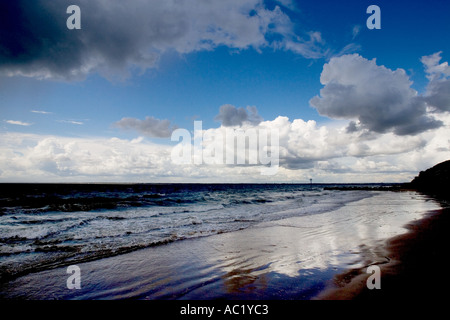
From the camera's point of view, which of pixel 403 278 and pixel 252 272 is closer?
pixel 403 278

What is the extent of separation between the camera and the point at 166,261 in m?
6.55

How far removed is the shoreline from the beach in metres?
0.02

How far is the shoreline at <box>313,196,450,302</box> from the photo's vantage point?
4.00 metres

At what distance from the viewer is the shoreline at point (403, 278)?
158 inches

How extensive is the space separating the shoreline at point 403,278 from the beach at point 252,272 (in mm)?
18

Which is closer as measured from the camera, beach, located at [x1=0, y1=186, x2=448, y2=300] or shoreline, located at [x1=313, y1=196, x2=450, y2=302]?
shoreline, located at [x1=313, y1=196, x2=450, y2=302]

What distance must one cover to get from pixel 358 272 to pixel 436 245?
4.34 metres

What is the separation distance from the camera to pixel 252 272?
5512mm

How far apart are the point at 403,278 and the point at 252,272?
10.6 ft

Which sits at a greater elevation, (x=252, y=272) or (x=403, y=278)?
(x=403, y=278)

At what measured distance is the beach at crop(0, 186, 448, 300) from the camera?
4.38 m

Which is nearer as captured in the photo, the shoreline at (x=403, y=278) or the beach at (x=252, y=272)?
the shoreline at (x=403, y=278)
